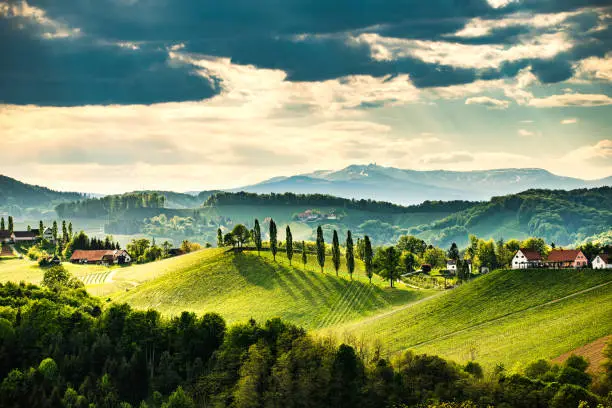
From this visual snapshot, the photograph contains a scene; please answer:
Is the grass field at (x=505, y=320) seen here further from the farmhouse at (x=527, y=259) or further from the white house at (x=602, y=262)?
the farmhouse at (x=527, y=259)

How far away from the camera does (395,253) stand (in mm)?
158000

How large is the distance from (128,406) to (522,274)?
81618 mm

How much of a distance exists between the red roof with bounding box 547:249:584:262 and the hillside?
31.5 meters

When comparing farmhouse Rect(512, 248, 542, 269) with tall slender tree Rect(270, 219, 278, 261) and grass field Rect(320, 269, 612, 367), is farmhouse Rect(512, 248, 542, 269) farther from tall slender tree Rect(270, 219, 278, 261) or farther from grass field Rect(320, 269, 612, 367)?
tall slender tree Rect(270, 219, 278, 261)

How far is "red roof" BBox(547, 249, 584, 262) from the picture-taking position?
145 meters

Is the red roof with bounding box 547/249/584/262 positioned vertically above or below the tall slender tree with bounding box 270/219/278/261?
below

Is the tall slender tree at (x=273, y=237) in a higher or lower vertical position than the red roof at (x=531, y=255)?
higher

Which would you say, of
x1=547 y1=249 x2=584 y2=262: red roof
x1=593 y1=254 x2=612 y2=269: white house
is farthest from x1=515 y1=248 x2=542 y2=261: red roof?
x1=593 y1=254 x2=612 y2=269: white house

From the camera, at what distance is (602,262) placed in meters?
128

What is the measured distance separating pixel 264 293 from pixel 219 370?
5277 centimetres

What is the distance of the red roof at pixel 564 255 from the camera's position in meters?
145

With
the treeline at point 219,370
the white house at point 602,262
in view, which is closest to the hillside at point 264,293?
the treeline at point 219,370

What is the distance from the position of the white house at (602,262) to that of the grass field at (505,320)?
904 centimetres

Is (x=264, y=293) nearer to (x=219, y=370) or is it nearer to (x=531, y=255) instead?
(x=219, y=370)
